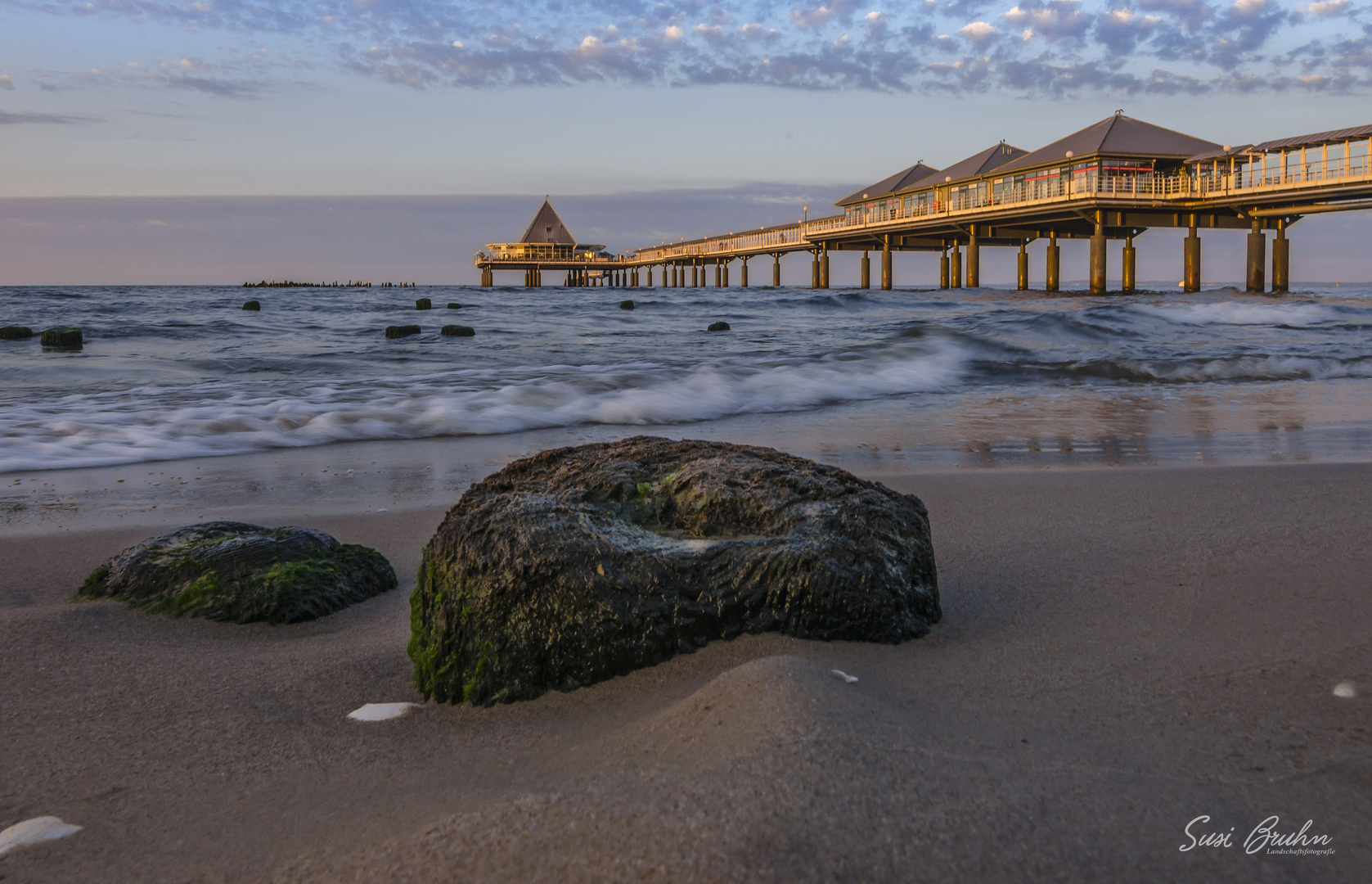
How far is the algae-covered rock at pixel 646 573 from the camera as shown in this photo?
5.77 feet

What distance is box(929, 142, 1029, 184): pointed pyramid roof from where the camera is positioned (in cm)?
3619

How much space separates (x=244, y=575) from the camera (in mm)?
2420

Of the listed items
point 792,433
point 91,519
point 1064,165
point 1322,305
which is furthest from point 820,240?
point 91,519

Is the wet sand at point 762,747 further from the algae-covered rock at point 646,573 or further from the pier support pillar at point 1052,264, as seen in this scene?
the pier support pillar at point 1052,264

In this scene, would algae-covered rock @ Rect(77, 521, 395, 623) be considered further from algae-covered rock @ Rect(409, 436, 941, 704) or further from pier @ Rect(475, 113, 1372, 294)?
pier @ Rect(475, 113, 1372, 294)

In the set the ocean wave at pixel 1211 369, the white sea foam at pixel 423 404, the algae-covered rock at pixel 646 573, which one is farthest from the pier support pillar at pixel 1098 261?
the algae-covered rock at pixel 646 573

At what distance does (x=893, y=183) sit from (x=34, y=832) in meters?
45.4

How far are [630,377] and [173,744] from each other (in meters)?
7.25

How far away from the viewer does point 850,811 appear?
110 cm

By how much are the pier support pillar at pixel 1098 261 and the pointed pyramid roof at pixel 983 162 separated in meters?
7.11

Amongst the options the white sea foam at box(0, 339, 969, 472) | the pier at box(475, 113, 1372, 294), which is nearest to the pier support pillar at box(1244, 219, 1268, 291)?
the pier at box(475, 113, 1372, 294)

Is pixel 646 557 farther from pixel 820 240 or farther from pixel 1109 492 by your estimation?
pixel 820 240

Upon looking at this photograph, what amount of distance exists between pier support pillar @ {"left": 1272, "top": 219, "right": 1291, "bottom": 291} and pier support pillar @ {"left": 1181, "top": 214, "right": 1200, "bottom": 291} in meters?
2.17

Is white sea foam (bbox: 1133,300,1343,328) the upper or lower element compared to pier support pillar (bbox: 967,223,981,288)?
lower
